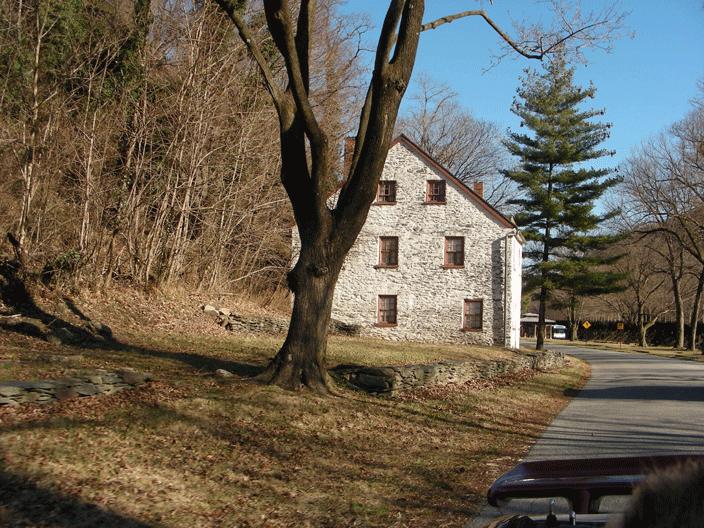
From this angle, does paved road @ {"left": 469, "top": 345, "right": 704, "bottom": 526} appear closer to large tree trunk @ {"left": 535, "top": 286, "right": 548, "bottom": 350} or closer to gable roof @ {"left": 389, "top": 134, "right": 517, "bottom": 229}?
gable roof @ {"left": 389, "top": 134, "right": 517, "bottom": 229}

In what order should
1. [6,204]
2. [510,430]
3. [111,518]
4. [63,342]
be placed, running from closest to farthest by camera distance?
[111,518]
[510,430]
[63,342]
[6,204]

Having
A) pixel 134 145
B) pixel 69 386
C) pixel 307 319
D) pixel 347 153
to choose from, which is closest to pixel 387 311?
pixel 347 153

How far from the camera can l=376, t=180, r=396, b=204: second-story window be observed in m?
36.2

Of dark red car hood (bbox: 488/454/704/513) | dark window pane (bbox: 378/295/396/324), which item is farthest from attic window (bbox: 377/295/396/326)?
dark red car hood (bbox: 488/454/704/513)

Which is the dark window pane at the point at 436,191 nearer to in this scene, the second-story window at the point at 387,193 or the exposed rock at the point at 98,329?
the second-story window at the point at 387,193

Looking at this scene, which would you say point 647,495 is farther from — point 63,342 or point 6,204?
point 6,204

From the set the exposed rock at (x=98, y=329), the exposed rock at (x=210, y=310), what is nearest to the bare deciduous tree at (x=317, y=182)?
the exposed rock at (x=98, y=329)

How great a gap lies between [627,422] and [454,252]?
22462 millimetres

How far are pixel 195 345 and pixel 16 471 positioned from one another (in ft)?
35.8

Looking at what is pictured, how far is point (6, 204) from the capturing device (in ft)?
66.4

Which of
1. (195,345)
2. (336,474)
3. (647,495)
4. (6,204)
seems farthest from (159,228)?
(647,495)

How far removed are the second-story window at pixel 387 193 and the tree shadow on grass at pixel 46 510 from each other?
101 ft

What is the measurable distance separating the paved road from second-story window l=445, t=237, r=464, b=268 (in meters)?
13.1

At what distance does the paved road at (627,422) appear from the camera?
10125mm
